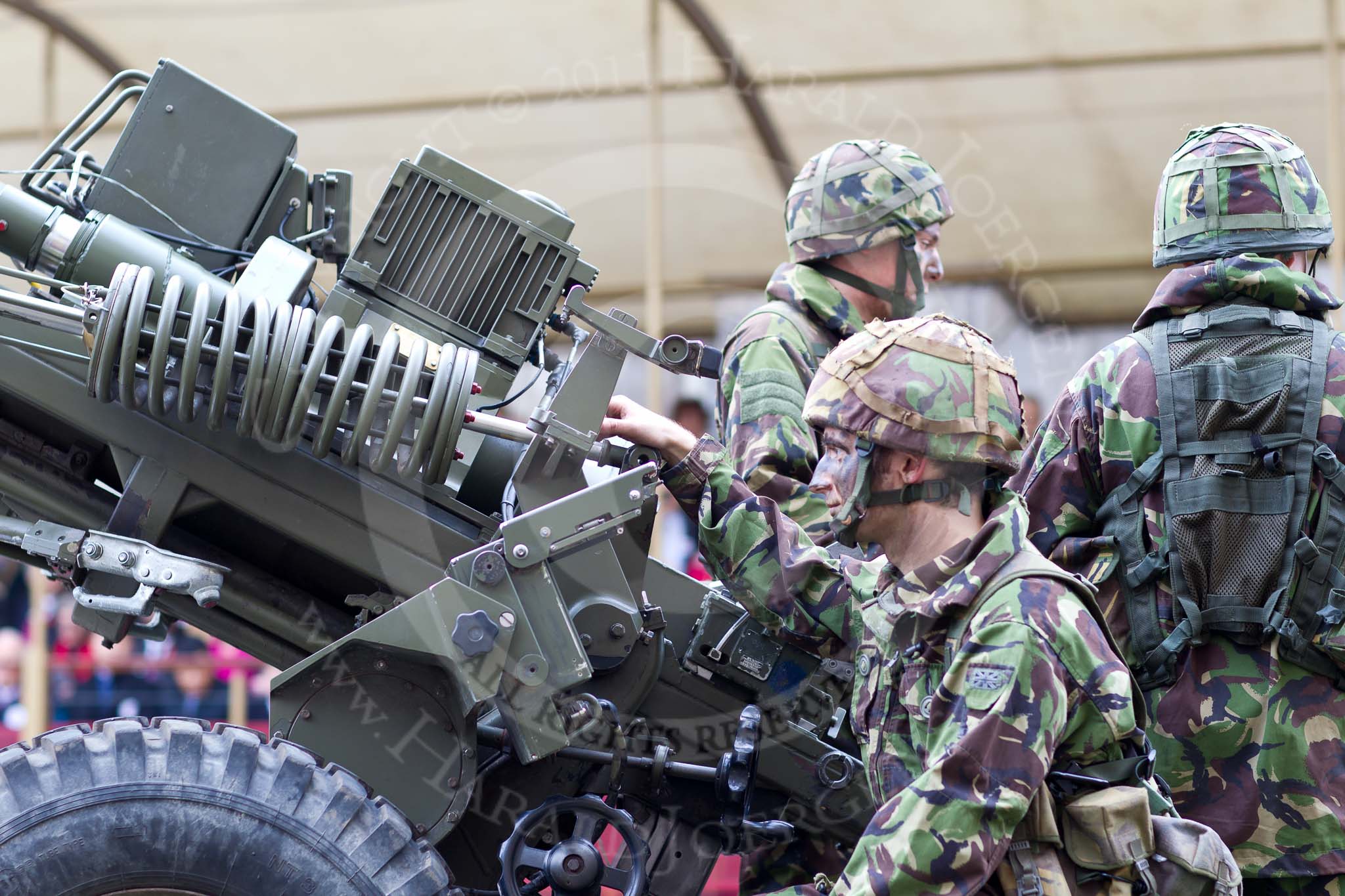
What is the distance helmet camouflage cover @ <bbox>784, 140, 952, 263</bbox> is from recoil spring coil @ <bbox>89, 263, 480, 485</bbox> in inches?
47.6

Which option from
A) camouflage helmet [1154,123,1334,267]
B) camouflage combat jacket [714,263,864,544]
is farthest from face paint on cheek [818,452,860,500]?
camouflage helmet [1154,123,1334,267]

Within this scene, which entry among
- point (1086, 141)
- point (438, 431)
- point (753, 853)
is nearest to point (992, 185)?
point (1086, 141)

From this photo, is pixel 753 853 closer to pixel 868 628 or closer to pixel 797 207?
pixel 868 628

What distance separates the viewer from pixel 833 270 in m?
3.83

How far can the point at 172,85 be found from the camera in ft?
10.3

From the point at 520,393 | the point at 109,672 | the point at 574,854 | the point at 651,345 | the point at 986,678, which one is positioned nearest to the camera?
the point at 986,678

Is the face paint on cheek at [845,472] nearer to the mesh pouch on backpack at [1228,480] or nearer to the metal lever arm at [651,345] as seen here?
the metal lever arm at [651,345]

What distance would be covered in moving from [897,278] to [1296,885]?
1.67 meters

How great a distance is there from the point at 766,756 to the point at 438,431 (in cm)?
106

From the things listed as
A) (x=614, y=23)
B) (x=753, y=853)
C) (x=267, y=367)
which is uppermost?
(x=614, y=23)

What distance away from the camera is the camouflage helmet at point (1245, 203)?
10.3 feet

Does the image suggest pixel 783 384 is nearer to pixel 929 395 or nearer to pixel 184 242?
pixel 929 395

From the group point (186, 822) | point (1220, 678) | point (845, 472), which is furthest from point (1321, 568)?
point (186, 822)

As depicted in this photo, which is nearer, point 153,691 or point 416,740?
point 416,740
